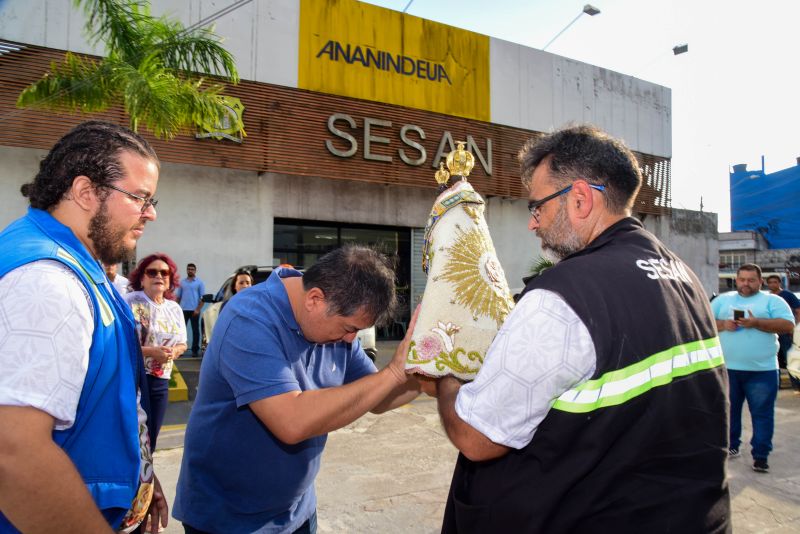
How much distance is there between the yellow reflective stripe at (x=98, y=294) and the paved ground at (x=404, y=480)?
280 cm

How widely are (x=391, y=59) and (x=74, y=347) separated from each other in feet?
44.5

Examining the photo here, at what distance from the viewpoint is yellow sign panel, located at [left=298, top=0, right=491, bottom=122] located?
12.8 metres

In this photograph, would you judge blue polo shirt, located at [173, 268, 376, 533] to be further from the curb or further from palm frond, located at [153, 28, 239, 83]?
palm frond, located at [153, 28, 239, 83]

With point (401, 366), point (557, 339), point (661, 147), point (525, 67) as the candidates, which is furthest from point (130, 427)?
point (661, 147)

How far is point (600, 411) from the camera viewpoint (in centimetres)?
129

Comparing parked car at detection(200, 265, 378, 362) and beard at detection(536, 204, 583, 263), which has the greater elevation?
beard at detection(536, 204, 583, 263)

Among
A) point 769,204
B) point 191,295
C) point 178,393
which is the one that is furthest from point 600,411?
point 769,204

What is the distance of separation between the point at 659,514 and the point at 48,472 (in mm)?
1413

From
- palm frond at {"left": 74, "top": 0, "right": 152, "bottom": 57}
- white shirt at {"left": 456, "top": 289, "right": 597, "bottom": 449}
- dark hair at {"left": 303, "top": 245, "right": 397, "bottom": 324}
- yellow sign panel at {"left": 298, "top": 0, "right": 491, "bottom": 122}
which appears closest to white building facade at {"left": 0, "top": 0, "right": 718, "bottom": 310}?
yellow sign panel at {"left": 298, "top": 0, "right": 491, "bottom": 122}

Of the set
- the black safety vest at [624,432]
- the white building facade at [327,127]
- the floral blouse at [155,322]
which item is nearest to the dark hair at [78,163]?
the black safety vest at [624,432]

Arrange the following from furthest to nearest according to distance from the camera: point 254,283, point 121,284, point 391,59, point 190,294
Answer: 1. point 391,59
2. point 190,294
3. point 254,283
4. point 121,284

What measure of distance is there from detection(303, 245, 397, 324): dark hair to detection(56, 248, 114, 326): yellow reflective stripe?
76 cm

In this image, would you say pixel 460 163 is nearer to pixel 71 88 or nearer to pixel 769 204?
pixel 71 88

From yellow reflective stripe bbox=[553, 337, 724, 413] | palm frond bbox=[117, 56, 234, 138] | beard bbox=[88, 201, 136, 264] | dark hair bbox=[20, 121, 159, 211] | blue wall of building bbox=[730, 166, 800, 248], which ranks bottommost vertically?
yellow reflective stripe bbox=[553, 337, 724, 413]
